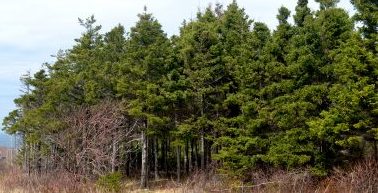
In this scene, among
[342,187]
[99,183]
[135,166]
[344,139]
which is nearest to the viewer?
[342,187]

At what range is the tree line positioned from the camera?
22422 mm

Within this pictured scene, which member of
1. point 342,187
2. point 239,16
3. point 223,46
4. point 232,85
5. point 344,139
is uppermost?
point 239,16

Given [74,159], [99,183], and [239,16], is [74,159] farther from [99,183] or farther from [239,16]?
[239,16]

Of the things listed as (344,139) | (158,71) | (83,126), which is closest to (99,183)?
(83,126)

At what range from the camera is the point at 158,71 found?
32375mm

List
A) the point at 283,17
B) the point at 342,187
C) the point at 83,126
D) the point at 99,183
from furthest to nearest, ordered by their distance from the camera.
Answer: the point at 83,126 → the point at 283,17 → the point at 99,183 → the point at 342,187

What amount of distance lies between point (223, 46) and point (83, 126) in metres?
9.88

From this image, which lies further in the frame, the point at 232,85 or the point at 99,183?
the point at 232,85

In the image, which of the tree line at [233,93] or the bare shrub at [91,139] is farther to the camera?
the bare shrub at [91,139]

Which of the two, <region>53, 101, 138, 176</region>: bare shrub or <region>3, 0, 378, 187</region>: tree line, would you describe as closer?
<region>3, 0, 378, 187</region>: tree line

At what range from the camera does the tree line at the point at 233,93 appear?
22.4 m

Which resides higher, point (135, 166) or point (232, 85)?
point (232, 85)

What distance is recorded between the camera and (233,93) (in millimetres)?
29438

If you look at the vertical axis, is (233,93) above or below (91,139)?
above
